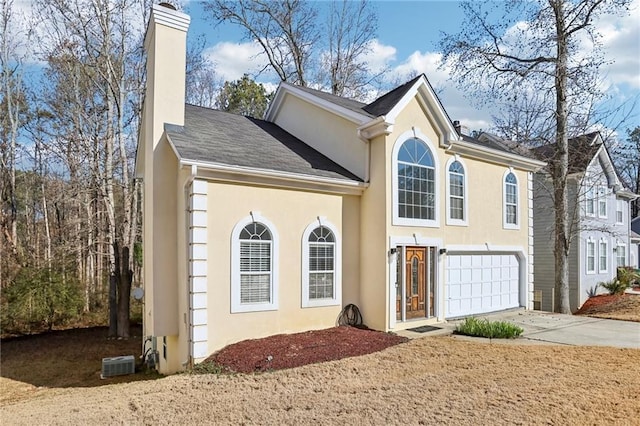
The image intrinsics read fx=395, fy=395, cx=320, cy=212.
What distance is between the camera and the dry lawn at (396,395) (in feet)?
17.1

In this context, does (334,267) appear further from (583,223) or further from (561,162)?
(583,223)

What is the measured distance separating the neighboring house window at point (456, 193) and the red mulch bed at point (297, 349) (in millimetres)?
4664

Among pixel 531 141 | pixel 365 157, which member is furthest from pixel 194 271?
pixel 531 141

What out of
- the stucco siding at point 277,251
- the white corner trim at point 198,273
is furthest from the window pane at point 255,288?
the white corner trim at point 198,273

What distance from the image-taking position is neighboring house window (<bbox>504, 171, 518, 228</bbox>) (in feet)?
46.0

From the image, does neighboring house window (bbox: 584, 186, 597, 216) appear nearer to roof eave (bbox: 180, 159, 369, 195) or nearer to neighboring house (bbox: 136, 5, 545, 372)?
neighboring house (bbox: 136, 5, 545, 372)

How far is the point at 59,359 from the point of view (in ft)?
39.7

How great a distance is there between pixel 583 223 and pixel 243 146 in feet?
60.2

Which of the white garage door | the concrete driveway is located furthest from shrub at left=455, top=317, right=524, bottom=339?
the white garage door

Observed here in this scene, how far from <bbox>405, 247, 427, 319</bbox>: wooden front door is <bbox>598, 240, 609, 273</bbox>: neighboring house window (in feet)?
51.0

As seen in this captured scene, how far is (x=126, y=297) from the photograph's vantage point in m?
14.9

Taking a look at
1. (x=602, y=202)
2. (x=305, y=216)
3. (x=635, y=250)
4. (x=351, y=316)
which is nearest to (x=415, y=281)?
(x=351, y=316)

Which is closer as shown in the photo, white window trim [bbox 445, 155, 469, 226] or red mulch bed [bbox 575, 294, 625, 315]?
white window trim [bbox 445, 155, 469, 226]

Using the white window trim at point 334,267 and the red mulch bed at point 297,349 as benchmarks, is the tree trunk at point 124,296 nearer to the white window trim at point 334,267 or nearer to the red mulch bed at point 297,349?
the red mulch bed at point 297,349
